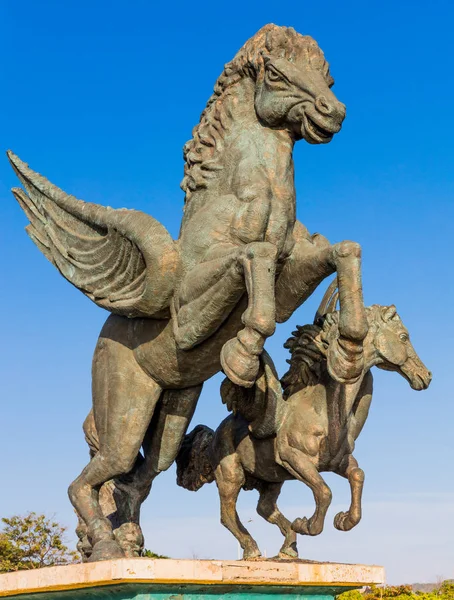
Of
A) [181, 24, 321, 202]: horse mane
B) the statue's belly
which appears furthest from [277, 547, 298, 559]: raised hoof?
[181, 24, 321, 202]: horse mane

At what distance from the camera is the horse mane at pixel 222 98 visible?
6.02 m

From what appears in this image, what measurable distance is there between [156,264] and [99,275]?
0.57 meters

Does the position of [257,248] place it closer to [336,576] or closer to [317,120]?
[317,120]

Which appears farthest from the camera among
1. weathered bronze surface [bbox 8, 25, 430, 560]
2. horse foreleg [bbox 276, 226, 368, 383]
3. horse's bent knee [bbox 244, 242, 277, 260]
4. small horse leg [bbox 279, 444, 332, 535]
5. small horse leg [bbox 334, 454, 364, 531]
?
small horse leg [bbox 334, 454, 364, 531]

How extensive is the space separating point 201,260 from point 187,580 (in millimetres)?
1809

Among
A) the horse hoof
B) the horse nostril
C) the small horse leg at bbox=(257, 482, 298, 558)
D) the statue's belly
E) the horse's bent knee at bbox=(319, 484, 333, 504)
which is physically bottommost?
the horse hoof

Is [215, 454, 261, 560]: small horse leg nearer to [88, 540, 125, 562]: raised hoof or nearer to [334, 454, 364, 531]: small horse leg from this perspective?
[334, 454, 364, 531]: small horse leg

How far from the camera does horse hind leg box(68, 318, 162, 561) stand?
20.5 feet

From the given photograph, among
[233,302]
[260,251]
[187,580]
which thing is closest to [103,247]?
[233,302]

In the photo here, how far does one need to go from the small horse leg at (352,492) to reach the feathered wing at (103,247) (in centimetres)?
168

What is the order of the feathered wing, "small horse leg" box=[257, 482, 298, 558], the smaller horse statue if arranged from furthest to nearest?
1. "small horse leg" box=[257, 482, 298, 558]
2. the smaller horse statue
3. the feathered wing

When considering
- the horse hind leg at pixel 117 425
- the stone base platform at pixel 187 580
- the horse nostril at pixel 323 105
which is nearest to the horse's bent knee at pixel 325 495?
the stone base platform at pixel 187 580

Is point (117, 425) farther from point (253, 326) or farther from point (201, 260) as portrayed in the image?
point (253, 326)

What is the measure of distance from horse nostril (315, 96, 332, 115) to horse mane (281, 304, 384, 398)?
1.47m
